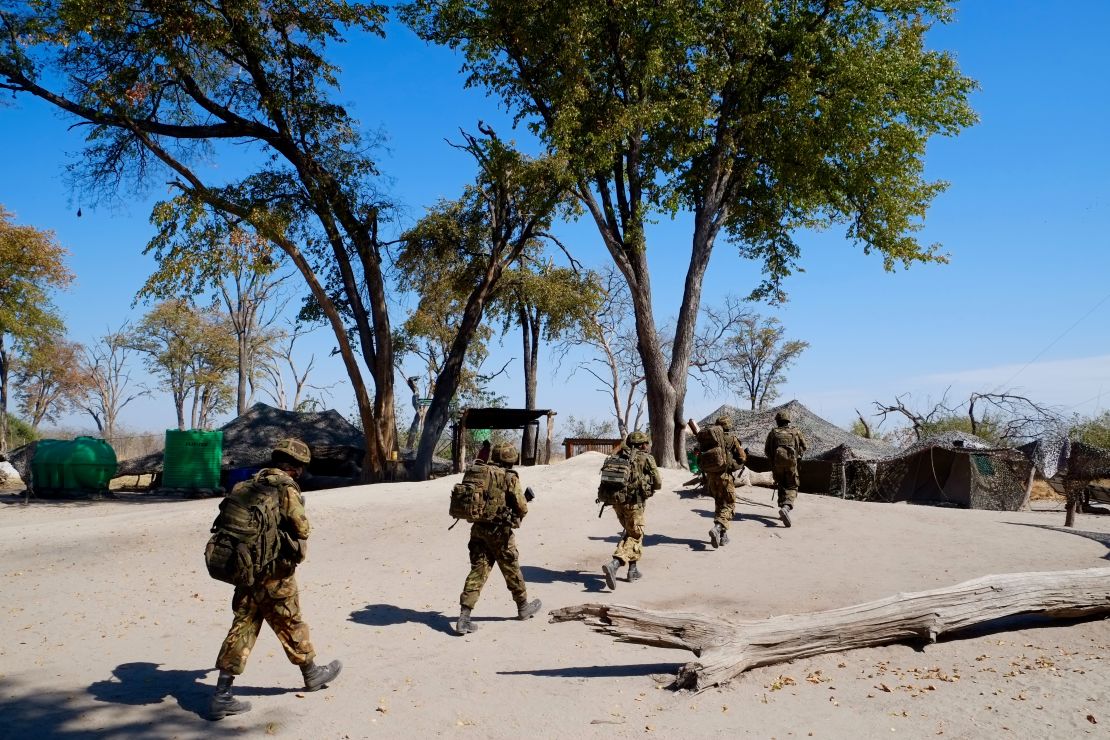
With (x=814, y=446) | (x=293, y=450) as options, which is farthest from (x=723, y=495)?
(x=814, y=446)

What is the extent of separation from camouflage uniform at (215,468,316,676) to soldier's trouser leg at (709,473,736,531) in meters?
7.16

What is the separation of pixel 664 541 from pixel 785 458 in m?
2.46

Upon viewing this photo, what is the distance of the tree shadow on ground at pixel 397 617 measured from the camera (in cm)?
→ 776

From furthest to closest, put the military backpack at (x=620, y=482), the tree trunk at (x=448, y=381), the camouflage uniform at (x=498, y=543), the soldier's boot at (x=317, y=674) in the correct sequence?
the tree trunk at (x=448, y=381) → the military backpack at (x=620, y=482) → the camouflage uniform at (x=498, y=543) → the soldier's boot at (x=317, y=674)

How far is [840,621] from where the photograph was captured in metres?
6.25

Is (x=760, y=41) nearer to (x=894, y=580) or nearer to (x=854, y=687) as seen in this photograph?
(x=894, y=580)

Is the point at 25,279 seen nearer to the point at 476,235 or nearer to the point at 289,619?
the point at 476,235

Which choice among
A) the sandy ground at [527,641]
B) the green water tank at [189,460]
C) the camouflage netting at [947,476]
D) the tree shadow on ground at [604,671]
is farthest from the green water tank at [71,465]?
the camouflage netting at [947,476]

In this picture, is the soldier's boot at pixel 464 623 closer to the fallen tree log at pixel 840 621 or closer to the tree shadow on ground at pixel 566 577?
the fallen tree log at pixel 840 621

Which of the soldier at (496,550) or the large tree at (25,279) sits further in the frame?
the large tree at (25,279)

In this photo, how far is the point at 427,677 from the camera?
20.4 ft

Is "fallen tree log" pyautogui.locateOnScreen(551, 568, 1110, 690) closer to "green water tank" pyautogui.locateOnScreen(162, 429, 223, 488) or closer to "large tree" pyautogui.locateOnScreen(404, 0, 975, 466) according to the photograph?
"large tree" pyautogui.locateOnScreen(404, 0, 975, 466)

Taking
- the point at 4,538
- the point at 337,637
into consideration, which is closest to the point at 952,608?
the point at 337,637

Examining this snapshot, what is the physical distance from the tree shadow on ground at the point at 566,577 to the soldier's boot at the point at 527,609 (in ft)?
4.26
